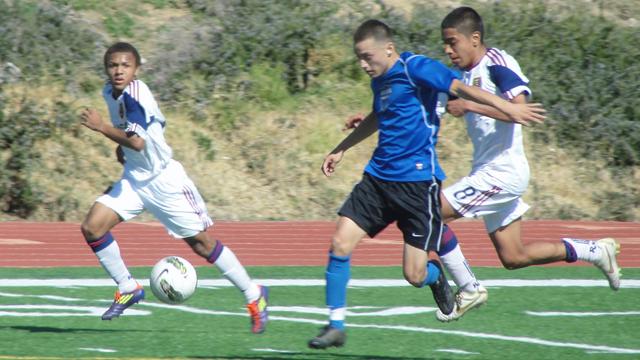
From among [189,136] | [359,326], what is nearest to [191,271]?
[359,326]

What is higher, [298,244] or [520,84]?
[520,84]

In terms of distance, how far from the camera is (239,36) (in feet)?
68.1

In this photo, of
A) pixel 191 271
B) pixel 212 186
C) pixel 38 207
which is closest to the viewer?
pixel 191 271

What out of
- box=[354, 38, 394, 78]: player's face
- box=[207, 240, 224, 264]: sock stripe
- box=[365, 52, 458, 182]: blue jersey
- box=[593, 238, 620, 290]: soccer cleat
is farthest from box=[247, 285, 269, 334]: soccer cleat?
box=[593, 238, 620, 290]: soccer cleat

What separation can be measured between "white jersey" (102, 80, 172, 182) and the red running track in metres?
3.87

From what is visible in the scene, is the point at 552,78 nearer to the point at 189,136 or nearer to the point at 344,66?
the point at 344,66

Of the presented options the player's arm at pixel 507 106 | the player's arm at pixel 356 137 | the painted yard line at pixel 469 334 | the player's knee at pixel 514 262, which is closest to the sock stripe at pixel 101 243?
the painted yard line at pixel 469 334

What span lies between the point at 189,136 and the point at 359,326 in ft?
35.2

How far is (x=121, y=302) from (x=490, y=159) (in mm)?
2781

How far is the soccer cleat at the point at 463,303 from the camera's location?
8359 millimetres

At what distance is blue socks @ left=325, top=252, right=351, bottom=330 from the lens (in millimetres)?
7336

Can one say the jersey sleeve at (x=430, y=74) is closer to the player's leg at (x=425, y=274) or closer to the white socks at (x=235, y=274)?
the player's leg at (x=425, y=274)

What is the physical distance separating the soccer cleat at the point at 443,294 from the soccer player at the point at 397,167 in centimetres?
51

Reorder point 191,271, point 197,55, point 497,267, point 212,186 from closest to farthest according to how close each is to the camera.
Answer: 1. point 191,271
2. point 497,267
3. point 212,186
4. point 197,55
